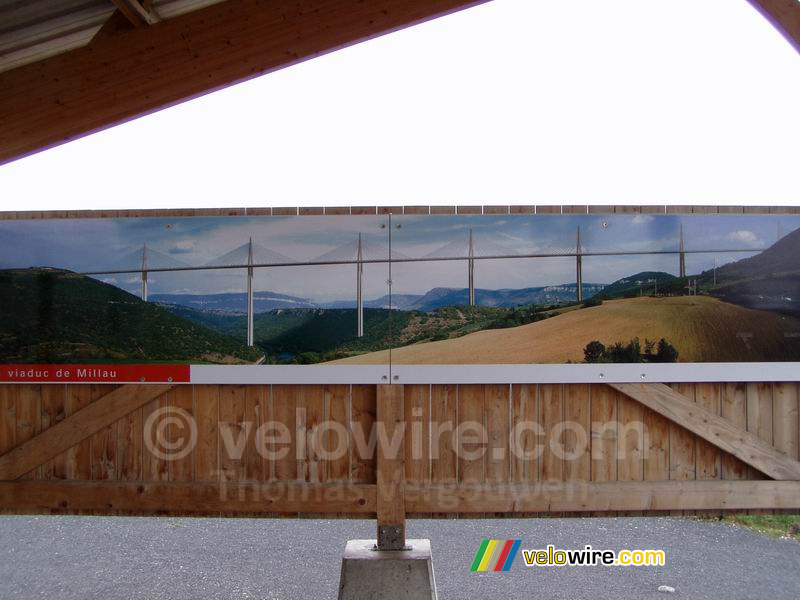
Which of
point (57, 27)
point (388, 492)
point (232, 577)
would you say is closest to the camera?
point (57, 27)

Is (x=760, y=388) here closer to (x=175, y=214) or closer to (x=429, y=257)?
(x=429, y=257)

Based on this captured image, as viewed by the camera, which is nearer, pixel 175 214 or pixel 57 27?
pixel 57 27

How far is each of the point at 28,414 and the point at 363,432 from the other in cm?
253

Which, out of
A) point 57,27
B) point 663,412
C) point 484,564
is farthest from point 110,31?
point 484,564

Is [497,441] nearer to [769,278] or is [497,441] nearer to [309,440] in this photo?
[309,440]

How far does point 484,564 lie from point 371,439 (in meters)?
4.16

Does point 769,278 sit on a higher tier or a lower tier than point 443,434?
higher

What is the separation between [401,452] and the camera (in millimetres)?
4242

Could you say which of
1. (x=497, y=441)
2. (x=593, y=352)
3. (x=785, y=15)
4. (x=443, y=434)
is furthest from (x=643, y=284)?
(x=785, y=15)

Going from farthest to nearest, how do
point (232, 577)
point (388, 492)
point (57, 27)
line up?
point (232, 577)
point (388, 492)
point (57, 27)

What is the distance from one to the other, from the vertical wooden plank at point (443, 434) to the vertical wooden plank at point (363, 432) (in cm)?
43

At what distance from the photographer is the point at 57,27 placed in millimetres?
3979

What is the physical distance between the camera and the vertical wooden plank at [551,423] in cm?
432

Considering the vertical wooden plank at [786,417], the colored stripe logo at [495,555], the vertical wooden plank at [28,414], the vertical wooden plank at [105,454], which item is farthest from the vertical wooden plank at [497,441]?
the colored stripe logo at [495,555]
